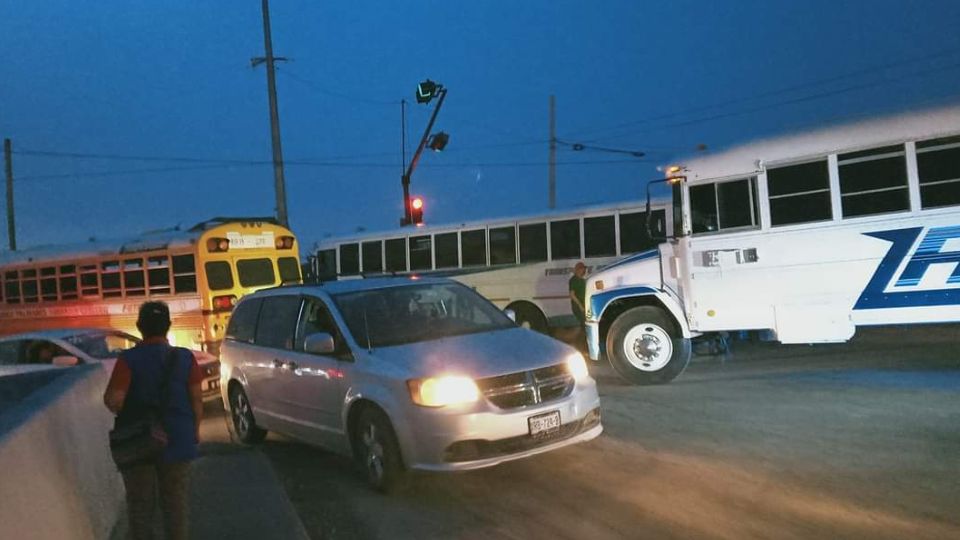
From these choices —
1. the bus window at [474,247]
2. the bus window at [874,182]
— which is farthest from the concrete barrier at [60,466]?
the bus window at [474,247]

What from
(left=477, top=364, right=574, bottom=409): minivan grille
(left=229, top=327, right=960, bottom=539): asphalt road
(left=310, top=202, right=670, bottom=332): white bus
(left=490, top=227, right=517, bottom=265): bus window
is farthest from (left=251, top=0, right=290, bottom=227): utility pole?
(left=477, top=364, right=574, bottom=409): minivan grille

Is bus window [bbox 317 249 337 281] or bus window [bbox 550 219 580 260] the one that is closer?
Result: bus window [bbox 550 219 580 260]

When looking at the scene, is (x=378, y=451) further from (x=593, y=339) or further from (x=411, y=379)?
(x=593, y=339)

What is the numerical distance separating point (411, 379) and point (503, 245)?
11.9 m

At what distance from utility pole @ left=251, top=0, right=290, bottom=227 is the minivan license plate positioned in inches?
729

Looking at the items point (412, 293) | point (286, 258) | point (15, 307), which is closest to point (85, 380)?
point (412, 293)

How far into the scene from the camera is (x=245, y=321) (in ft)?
30.1

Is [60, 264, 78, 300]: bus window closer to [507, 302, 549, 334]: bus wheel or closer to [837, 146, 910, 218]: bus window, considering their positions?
[507, 302, 549, 334]: bus wheel

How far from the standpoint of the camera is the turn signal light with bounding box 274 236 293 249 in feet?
57.2

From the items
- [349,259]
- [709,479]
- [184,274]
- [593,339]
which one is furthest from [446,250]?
[709,479]

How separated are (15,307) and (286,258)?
7.09 m

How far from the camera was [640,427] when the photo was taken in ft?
28.1

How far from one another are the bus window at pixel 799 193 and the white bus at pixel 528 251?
4802 mm

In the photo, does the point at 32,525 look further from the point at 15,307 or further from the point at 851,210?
the point at 15,307
